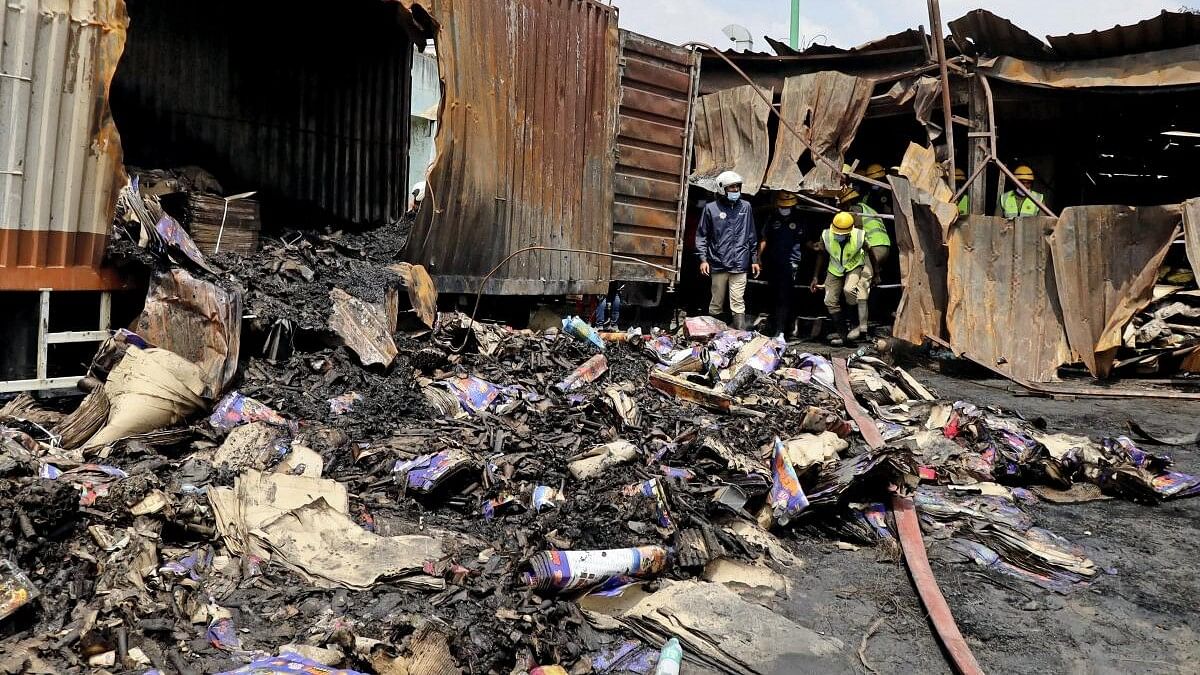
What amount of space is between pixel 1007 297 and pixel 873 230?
2.28 m

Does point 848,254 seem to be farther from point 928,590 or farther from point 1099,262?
point 928,590

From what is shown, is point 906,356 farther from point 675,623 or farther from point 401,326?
point 675,623

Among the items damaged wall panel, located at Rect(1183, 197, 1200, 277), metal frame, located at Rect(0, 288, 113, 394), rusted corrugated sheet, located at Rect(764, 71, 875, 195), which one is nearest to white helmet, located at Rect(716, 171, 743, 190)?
rusted corrugated sheet, located at Rect(764, 71, 875, 195)

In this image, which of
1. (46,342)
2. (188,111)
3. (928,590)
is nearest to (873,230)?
(928,590)

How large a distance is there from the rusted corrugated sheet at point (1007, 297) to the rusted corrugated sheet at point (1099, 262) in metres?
0.12

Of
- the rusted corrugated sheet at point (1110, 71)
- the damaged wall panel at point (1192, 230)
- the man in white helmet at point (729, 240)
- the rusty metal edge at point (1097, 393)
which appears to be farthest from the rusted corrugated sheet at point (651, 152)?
the damaged wall panel at point (1192, 230)

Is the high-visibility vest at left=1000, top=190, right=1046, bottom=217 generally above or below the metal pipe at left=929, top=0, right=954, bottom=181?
below

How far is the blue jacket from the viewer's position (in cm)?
980

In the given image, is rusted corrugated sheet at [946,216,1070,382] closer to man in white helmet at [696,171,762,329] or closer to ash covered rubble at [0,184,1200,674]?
ash covered rubble at [0,184,1200,674]

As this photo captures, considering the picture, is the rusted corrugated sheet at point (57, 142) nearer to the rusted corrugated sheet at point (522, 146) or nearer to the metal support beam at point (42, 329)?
the metal support beam at point (42, 329)

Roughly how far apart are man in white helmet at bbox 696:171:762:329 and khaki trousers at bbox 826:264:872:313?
944 mm

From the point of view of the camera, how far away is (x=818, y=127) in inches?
416

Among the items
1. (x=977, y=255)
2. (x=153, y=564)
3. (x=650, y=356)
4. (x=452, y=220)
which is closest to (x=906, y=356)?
(x=977, y=255)

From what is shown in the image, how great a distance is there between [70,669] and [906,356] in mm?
7991
